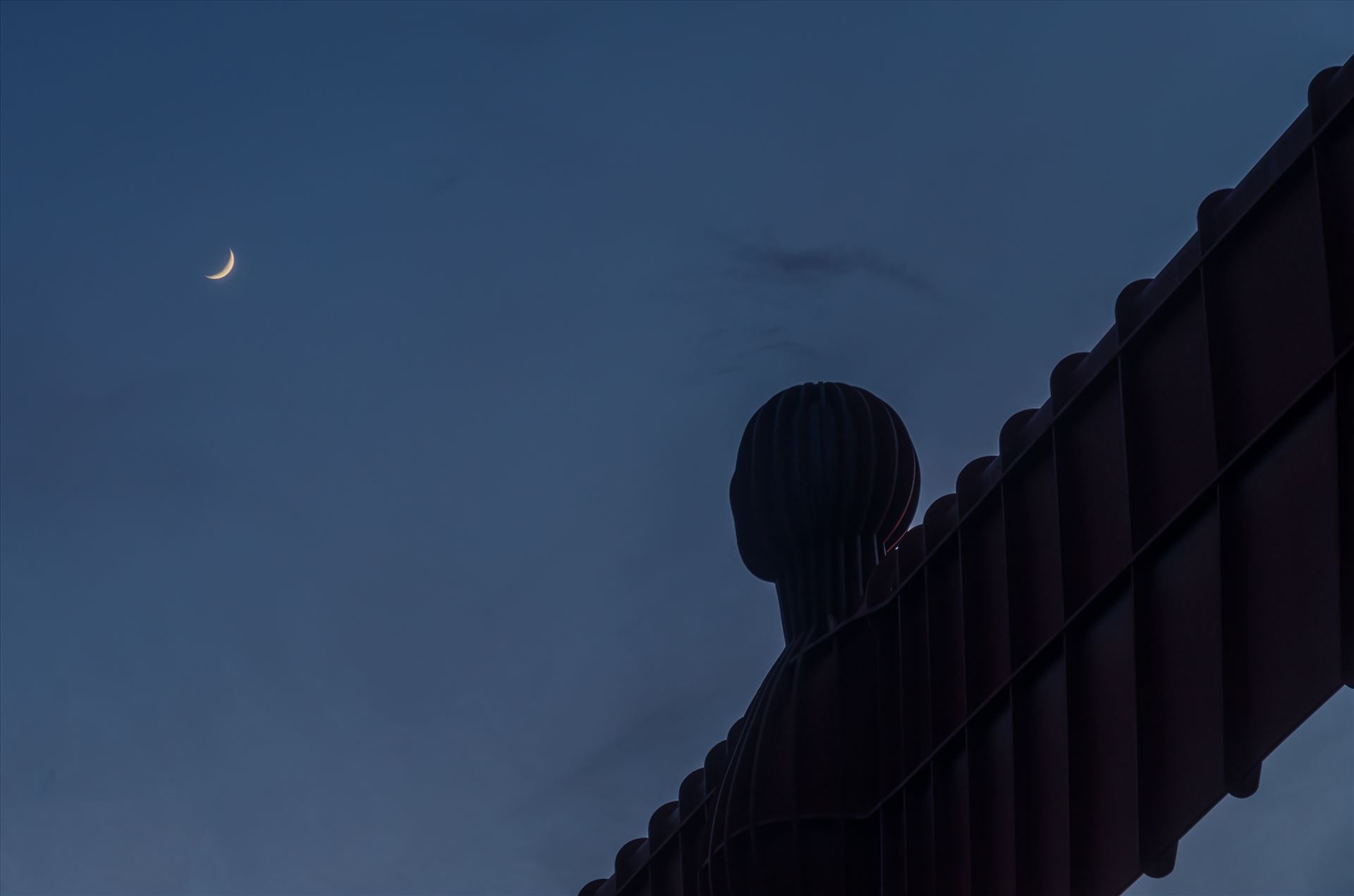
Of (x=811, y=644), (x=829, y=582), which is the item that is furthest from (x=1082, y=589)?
(x=829, y=582)

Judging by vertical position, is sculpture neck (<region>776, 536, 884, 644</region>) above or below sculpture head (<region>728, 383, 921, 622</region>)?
below

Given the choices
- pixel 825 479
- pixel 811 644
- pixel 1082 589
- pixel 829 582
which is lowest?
pixel 1082 589

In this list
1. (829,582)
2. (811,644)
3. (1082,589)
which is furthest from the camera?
(829,582)

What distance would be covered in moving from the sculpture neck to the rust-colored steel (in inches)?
1.1

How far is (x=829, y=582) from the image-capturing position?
15.0m

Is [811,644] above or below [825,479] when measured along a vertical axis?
below

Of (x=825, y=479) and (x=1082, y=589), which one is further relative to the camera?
(x=825, y=479)

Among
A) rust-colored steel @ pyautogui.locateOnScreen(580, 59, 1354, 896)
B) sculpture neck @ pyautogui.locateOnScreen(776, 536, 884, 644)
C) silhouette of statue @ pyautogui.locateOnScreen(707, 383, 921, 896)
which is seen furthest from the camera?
sculpture neck @ pyautogui.locateOnScreen(776, 536, 884, 644)

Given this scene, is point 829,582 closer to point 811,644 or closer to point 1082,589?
point 811,644

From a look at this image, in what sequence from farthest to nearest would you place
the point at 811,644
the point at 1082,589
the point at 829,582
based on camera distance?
the point at 829,582 < the point at 811,644 < the point at 1082,589

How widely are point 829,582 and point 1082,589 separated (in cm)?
394

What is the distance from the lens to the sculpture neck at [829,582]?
49.1ft

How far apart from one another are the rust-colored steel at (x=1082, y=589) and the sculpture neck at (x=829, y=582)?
27mm

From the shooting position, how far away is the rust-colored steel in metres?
9.57
